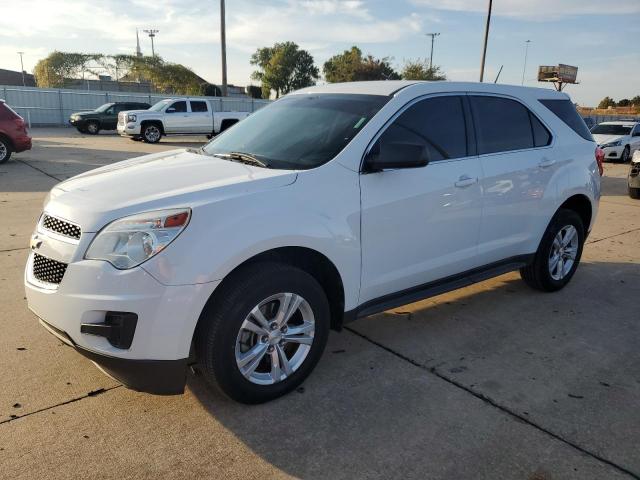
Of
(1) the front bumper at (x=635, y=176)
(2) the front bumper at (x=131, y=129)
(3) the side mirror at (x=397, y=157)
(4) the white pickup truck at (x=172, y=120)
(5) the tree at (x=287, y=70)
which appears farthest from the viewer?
(5) the tree at (x=287, y=70)

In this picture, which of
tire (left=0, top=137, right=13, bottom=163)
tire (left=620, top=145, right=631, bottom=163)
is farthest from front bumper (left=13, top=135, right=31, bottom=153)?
tire (left=620, top=145, right=631, bottom=163)

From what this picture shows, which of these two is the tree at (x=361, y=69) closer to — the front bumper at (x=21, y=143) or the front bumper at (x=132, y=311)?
the front bumper at (x=21, y=143)

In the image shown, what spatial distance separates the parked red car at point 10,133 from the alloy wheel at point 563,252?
12286 millimetres

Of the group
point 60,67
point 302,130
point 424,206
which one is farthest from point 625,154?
point 60,67

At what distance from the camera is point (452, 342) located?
3.95 meters

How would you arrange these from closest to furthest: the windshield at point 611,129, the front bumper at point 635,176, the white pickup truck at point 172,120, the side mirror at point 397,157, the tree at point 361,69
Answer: the side mirror at point 397,157
the front bumper at point 635,176
the windshield at point 611,129
the white pickup truck at point 172,120
the tree at point 361,69

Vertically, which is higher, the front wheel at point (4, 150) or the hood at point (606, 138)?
the hood at point (606, 138)

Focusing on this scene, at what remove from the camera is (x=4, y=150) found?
42.0 ft

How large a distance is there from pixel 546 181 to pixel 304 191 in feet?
8.33

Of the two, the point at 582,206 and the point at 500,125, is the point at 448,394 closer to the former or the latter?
the point at 500,125

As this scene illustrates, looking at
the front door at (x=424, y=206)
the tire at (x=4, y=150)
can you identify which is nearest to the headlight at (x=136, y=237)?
the front door at (x=424, y=206)

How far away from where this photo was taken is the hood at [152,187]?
271cm

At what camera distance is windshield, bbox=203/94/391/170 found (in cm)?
335

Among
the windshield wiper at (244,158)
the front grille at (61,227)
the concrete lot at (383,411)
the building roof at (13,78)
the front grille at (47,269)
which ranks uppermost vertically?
the building roof at (13,78)
